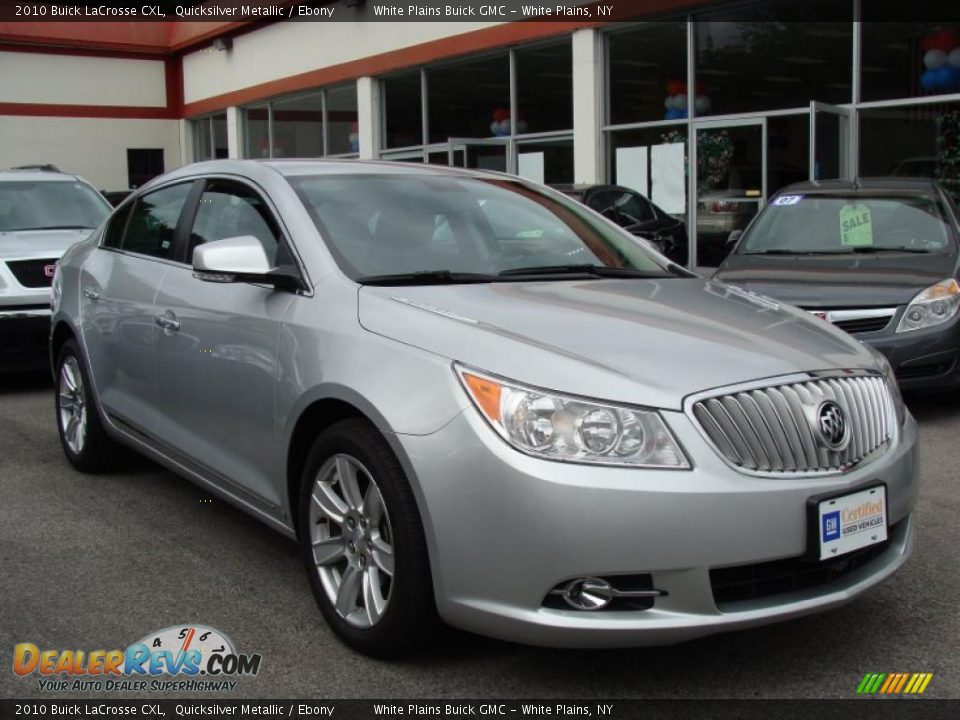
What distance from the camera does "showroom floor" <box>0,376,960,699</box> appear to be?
10.6 ft

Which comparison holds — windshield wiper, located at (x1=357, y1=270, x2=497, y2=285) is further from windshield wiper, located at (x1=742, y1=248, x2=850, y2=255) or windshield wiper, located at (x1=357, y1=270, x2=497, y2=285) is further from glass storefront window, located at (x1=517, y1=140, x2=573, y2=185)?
glass storefront window, located at (x1=517, y1=140, x2=573, y2=185)

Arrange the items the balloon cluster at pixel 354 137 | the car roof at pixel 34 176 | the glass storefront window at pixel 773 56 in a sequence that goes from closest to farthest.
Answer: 1. the car roof at pixel 34 176
2. the glass storefront window at pixel 773 56
3. the balloon cluster at pixel 354 137

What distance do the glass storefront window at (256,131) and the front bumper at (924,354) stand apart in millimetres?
19403

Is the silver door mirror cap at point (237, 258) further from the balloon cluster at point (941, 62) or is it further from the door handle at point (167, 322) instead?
the balloon cluster at point (941, 62)

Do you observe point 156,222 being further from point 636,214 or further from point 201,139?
point 201,139

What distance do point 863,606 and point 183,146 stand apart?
1060 inches

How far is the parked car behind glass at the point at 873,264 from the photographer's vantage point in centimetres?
695

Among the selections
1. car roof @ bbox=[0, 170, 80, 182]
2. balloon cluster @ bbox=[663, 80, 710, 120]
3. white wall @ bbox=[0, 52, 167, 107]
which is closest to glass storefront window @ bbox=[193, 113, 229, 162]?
white wall @ bbox=[0, 52, 167, 107]

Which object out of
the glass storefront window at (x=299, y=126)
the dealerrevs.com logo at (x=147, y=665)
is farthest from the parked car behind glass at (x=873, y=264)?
the glass storefront window at (x=299, y=126)

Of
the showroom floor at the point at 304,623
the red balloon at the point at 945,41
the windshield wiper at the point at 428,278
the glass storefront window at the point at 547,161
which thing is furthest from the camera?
the glass storefront window at the point at 547,161

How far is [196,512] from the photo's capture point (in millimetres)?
5137

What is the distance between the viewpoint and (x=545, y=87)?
662 inches

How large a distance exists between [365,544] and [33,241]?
669 cm

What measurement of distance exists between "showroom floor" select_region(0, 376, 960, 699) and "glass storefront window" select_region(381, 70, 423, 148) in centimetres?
1500
